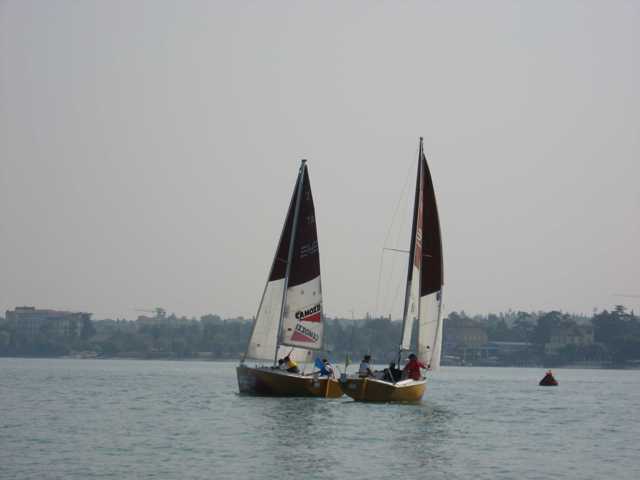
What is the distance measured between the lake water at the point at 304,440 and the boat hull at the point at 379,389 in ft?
1.65

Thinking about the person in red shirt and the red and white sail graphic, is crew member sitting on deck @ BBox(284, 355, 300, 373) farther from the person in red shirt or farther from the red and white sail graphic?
the person in red shirt

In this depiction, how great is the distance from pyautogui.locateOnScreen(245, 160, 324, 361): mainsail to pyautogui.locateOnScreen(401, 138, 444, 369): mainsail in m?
6.51

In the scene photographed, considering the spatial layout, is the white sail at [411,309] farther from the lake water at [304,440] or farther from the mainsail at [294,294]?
the mainsail at [294,294]

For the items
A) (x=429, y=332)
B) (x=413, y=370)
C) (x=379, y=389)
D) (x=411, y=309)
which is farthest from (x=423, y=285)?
(x=379, y=389)

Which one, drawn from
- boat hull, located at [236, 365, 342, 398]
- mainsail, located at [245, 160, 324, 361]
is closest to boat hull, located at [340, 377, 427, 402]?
boat hull, located at [236, 365, 342, 398]

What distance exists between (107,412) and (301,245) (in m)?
12.8

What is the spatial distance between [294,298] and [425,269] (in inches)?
312

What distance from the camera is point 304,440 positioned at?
43.6 meters

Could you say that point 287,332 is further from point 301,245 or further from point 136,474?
point 136,474

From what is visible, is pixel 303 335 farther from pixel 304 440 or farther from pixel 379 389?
pixel 304 440

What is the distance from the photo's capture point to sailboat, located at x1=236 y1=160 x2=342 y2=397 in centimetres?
6322

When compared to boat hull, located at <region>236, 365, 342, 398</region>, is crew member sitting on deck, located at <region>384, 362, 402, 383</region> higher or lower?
higher

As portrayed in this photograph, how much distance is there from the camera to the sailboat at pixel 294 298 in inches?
2489

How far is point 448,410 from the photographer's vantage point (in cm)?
6225
